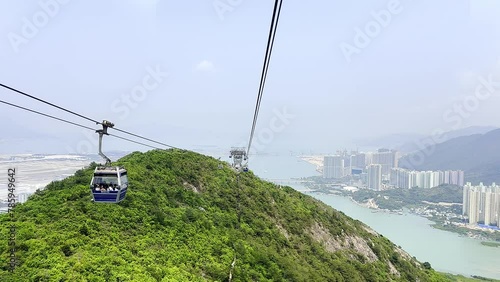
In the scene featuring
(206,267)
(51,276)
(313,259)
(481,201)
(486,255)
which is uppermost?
(51,276)

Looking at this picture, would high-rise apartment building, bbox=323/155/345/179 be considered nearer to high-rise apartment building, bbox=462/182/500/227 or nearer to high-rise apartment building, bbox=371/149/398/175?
high-rise apartment building, bbox=371/149/398/175

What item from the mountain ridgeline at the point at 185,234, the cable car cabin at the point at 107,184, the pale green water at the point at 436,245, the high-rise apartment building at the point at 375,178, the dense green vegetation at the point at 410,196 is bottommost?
the pale green water at the point at 436,245

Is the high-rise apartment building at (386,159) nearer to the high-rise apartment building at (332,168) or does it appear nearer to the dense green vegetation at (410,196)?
the high-rise apartment building at (332,168)

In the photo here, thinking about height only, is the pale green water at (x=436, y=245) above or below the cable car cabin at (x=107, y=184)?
below

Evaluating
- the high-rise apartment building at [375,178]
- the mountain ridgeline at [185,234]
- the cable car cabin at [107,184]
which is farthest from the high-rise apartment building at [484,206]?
the cable car cabin at [107,184]

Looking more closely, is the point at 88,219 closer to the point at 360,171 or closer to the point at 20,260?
the point at 20,260

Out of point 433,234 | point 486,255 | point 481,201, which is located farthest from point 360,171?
point 486,255
